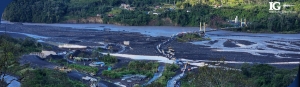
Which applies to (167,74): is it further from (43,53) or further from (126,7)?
(126,7)

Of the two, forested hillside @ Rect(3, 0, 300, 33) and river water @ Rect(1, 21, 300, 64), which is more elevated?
forested hillside @ Rect(3, 0, 300, 33)

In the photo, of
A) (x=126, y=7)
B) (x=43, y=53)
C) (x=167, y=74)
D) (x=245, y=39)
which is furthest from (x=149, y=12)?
(x=167, y=74)

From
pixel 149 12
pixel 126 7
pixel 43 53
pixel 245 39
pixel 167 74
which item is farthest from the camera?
pixel 126 7

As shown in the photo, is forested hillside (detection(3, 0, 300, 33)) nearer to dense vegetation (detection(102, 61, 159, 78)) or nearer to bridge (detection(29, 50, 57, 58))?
bridge (detection(29, 50, 57, 58))

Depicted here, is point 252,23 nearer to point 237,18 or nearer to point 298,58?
point 237,18

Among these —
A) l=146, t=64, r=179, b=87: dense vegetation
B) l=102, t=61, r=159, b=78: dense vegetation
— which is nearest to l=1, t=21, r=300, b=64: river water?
l=146, t=64, r=179, b=87: dense vegetation
